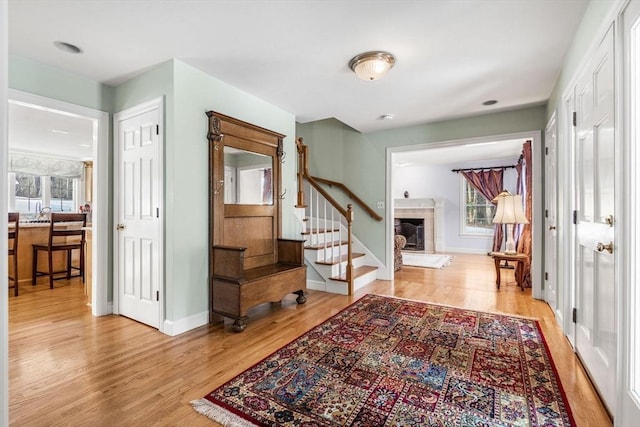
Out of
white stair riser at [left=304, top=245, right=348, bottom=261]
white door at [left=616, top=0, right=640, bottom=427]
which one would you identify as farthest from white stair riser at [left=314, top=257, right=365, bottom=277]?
white door at [left=616, top=0, right=640, bottom=427]

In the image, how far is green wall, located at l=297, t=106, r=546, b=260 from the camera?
3971 mm

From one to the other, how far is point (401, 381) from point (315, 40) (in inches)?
98.3

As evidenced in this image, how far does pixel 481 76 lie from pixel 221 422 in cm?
351

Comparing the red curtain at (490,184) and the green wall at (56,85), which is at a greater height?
the green wall at (56,85)

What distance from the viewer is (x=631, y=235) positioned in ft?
4.32

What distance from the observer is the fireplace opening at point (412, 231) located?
27.2 ft

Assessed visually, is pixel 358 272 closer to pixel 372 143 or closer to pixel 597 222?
pixel 372 143

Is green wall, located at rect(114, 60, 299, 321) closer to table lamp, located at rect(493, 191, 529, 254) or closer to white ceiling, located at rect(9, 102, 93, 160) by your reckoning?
white ceiling, located at rect(9, 102, 93, 160)

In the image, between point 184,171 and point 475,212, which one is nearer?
point 184,171

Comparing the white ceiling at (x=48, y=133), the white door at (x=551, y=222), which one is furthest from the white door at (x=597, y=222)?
the white ceiling at (x=48, y=133)

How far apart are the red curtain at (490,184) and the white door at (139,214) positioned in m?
7.21

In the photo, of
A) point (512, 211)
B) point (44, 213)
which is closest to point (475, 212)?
point (512, 211)

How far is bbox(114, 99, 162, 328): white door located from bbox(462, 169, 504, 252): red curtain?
721 centimetres

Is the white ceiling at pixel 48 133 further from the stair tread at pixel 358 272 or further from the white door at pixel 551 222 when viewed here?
the white door at pixel 551 222
